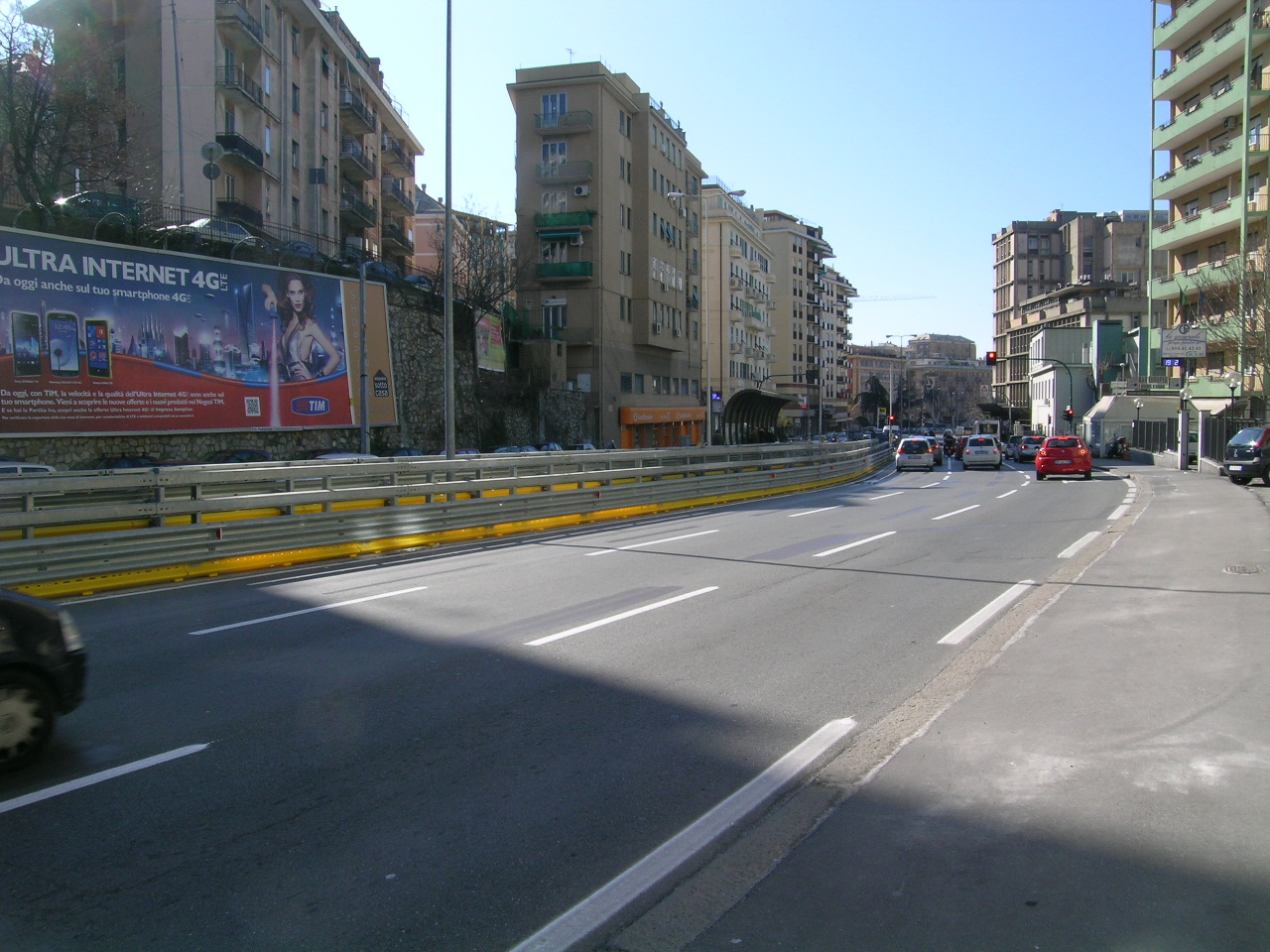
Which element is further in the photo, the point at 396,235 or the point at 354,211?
the point at 396,235

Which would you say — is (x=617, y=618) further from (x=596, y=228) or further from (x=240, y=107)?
(x=596, y=228)

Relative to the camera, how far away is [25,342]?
2408 cm

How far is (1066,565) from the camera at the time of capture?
12.1m

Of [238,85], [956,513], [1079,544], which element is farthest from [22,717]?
[238,85]

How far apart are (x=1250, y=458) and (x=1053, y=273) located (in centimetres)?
12095

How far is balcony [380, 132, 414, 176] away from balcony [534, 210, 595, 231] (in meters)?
12.9

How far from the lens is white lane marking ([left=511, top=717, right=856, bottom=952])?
3412 millimetres

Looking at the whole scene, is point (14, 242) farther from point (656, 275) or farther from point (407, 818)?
point (656, 275)

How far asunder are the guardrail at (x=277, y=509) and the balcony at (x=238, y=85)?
93.0 feet

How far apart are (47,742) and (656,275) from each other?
191ft

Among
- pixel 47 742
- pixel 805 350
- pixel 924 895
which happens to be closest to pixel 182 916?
pixel 47 742

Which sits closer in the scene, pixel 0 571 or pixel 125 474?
pixel 0 571

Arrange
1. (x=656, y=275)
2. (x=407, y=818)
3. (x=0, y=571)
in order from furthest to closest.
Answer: (x=656, y=275) < (x=0, y=571) < (x=407, y=818)

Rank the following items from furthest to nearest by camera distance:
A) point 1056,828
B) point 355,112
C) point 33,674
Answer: point 355,112
point 33,674
point 1056,828
